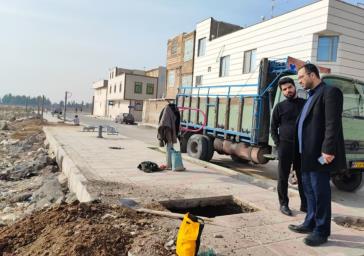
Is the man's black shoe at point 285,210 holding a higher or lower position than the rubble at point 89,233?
higher

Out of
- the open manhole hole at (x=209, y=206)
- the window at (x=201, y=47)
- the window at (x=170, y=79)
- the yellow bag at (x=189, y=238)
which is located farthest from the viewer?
the window at (x=170, y=79)

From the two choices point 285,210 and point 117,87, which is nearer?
point 285,210

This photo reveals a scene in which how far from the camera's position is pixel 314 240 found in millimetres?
4328

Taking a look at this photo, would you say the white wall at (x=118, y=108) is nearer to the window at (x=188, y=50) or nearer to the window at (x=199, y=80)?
the window at (x=188, y=50)

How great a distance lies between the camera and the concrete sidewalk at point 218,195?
14.0 ft

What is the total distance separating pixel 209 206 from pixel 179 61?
98.8 ft

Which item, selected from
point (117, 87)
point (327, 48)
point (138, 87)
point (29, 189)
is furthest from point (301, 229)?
point (117, 87)

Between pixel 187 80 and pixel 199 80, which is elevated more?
pixel 187 80

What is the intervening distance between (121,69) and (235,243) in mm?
76685

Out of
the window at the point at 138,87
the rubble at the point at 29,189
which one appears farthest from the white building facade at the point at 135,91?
the rubble at the point at 29,189

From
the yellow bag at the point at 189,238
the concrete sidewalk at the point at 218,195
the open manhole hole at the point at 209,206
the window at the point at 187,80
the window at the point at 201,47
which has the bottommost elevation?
the open manhole hole at the point at 209,206

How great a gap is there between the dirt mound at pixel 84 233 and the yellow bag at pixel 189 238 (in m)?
0.25

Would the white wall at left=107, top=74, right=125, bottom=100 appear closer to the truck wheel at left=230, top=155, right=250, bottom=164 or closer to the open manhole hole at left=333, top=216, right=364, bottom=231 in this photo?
the truck wheel at left=230, top=155, right=250, bottom=164

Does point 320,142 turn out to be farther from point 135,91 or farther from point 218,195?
point 135,91
